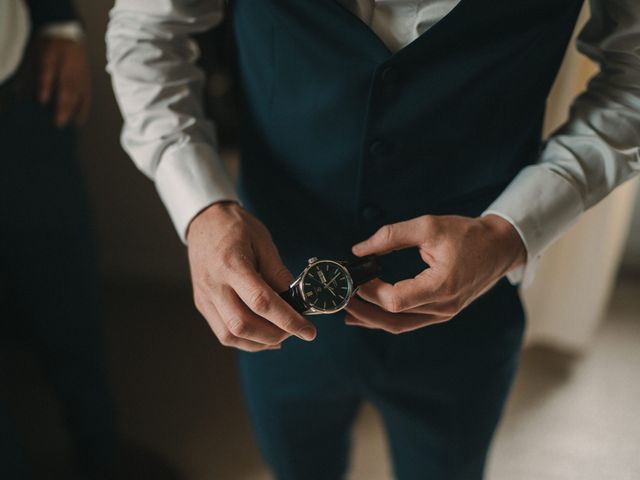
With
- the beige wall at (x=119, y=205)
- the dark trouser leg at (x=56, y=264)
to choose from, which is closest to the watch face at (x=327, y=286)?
the dark trouser leg at (x=56, y=264)

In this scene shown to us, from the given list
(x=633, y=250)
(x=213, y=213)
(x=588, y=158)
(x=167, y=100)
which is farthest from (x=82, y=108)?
(x=633, y=250)

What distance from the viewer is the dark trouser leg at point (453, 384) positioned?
91 centimetres

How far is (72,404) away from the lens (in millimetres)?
1548

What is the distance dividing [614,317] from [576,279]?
36 centimetres

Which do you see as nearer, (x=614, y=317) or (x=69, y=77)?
(x=69, y=77)

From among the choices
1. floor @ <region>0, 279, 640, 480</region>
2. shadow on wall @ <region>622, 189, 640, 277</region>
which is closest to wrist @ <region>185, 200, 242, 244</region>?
floor @ <region>0, 279, 640, 480</region>

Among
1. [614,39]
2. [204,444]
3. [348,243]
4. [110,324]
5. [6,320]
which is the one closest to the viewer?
[614,39]

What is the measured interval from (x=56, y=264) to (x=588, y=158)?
1060 millimetres

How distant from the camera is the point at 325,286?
0.73 m

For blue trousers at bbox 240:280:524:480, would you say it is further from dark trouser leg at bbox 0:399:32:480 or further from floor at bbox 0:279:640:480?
floor at bbox 0:279:640:480

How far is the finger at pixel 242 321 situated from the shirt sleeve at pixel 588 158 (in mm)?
309

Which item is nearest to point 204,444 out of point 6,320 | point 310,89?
point 6,320

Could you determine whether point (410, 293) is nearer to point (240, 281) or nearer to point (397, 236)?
point (397, 236)

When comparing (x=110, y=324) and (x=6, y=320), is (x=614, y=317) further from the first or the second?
(x=6, y=320)
